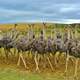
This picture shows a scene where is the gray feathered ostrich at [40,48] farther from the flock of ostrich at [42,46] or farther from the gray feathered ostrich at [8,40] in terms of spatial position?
the gray feathered ostrich at [8,40]

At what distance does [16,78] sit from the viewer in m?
21.9

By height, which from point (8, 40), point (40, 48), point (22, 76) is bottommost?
point (22, 76)

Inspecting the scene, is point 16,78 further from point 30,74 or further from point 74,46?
point 74,46

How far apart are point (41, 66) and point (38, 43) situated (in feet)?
6.55

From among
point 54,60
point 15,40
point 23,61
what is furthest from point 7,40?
point 54,60

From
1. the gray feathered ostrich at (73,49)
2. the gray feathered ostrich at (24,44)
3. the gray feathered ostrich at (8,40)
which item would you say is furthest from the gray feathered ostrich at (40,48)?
the gray feathered ostrich at (8,40)

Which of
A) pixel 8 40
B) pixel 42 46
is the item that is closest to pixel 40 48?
pixel 42 46

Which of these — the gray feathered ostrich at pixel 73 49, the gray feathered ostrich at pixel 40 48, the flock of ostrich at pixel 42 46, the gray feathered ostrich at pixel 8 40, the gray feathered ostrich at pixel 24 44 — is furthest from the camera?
the gray feathered ostrich at pixel 8 40

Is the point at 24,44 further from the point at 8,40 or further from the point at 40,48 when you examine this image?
the point at 8,40

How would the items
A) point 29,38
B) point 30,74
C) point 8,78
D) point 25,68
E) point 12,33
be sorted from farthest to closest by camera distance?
point 12,33, point 29,38, point 25,68, point 30,74, point 8,78

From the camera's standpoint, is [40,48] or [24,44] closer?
[40,48]

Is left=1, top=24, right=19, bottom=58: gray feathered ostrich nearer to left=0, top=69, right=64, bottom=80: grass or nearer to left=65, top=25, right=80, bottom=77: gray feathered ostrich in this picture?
left=0, top=69, right=64, bottom=80: grass

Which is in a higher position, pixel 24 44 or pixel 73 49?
pixel 24 44

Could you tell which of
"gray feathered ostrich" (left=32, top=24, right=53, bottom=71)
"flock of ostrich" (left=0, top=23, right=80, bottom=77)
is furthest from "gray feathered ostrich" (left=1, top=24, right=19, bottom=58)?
"gray feathered ostrich" (left=32, top=24, right=53, bottom=71)
